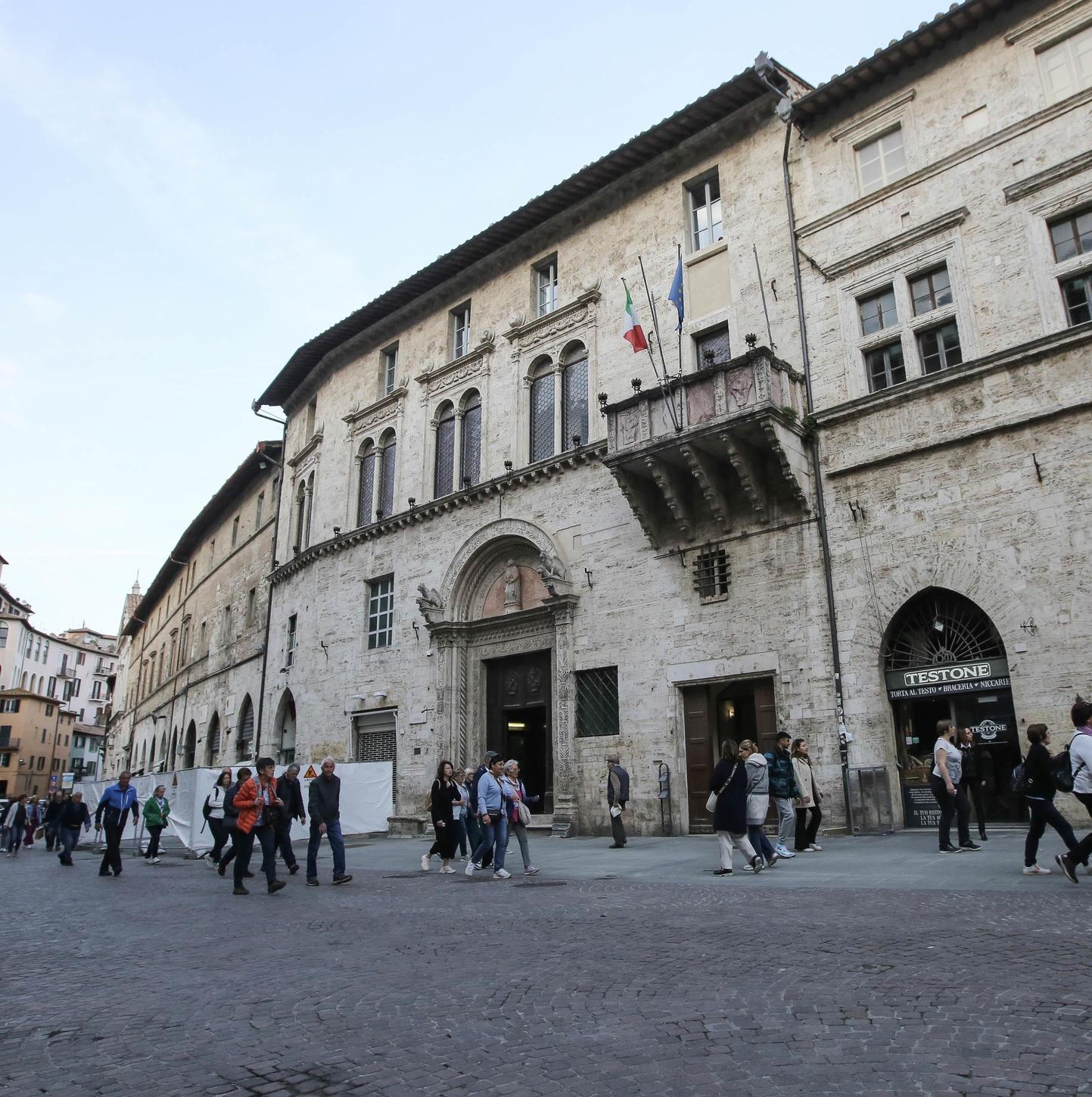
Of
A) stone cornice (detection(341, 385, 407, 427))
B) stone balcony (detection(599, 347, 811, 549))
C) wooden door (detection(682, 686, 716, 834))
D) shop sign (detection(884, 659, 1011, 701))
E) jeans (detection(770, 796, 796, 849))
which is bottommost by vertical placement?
A: jeans (detection(770, 796, 796, 849))

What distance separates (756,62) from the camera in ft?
58.1

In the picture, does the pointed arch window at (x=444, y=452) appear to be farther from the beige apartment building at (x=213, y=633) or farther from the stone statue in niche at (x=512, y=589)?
the beige apartment building at (x=213, y=633)

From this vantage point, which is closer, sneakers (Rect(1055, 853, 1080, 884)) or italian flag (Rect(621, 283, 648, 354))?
sneakers (Rect(1055, 853, 1080, 884))

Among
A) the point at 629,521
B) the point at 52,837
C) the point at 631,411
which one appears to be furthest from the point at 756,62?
the point at 52,837

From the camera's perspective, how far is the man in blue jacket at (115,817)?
1427 cm

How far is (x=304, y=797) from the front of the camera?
777 inches

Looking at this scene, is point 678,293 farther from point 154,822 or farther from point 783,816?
point 154,822

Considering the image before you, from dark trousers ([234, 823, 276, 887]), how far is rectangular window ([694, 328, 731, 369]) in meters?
12.1

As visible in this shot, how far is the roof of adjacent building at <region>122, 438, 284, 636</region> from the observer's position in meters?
34.0

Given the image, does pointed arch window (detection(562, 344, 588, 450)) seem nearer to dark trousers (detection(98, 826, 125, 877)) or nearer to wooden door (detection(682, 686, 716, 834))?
wooden door (detection(682, 686, 716, 834))

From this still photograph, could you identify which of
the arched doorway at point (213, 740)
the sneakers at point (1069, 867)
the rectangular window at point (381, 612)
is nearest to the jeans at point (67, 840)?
the rectangular window at point (381, 612)

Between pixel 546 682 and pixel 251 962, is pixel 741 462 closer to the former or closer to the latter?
pixel 546 682

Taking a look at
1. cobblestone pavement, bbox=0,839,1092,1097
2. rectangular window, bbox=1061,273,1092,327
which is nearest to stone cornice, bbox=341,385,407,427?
rectangular window, bbox=1061,273,1092,327

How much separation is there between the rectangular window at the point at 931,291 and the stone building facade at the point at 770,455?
1.8 inches
